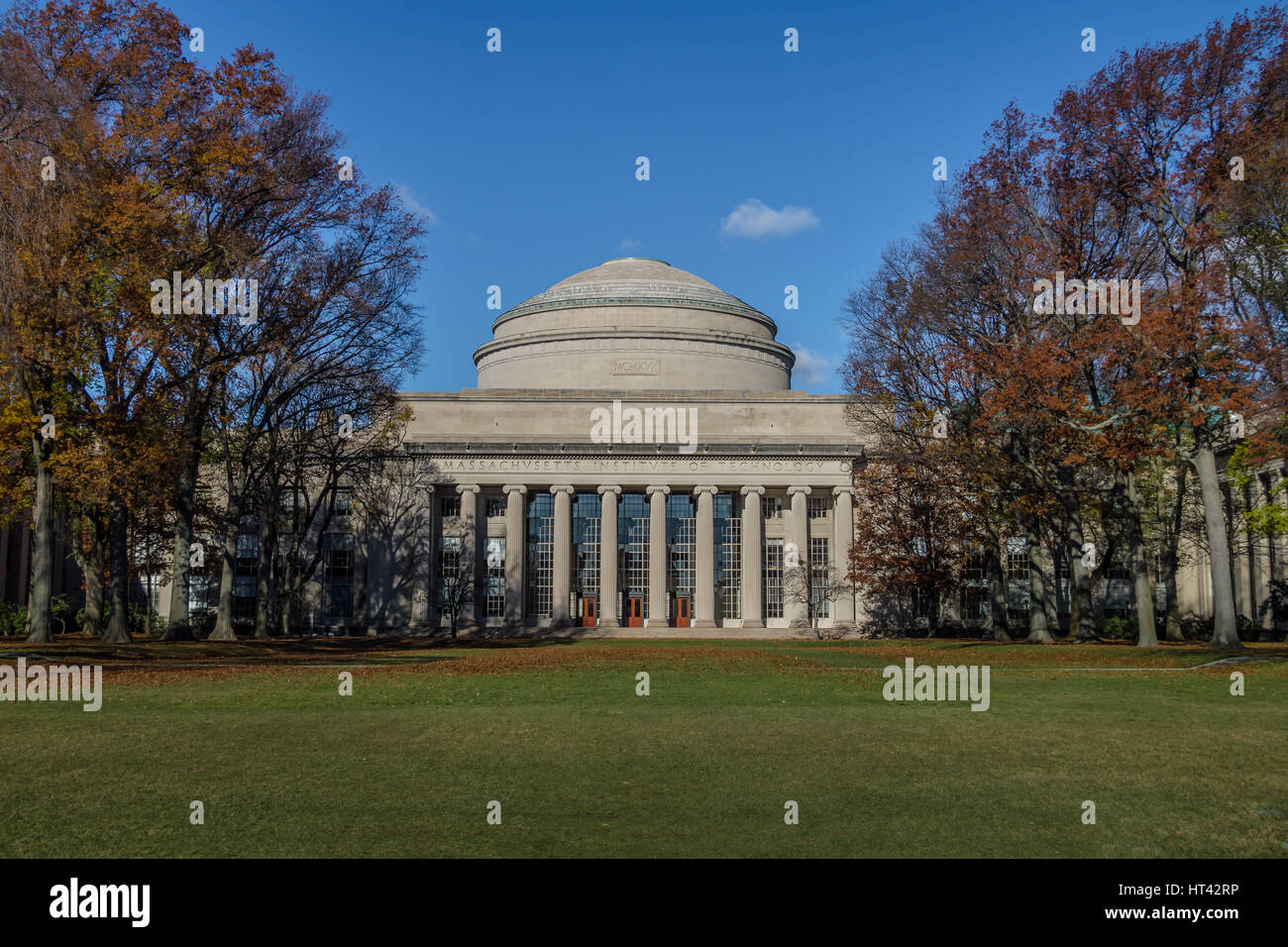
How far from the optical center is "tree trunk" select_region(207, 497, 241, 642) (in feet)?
147

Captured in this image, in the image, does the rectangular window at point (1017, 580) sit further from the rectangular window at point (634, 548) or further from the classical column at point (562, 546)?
the classical column at point (562, 546)

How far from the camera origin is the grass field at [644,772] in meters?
9.20

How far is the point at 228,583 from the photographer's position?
46.2 metres

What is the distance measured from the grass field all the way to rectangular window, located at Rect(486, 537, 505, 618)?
5496cm

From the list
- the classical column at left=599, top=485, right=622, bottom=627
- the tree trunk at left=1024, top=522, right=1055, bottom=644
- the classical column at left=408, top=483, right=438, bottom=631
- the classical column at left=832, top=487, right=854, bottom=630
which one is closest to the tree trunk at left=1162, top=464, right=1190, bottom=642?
the tree trunk at left=1024, top=522, right=1055, bottom=644

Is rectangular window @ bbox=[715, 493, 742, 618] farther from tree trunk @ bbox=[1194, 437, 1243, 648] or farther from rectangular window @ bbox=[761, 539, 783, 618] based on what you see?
tree trunk @ bbox=[1194, 437, 1243, 648]

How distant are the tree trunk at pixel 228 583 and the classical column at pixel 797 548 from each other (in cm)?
4056

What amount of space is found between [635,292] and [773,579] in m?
27.0

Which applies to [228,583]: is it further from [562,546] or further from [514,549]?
[562,546]

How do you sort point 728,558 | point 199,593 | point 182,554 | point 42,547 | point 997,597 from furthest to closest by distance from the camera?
point 728,558 → point 199,593 → point 997,597 → point 182,554 → point 42,547

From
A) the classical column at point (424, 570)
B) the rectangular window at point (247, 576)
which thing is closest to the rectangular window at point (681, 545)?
the classical column at point (424, 570)

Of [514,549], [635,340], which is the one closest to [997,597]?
[514,549]

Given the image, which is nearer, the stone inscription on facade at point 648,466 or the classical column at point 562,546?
the classical column at point 562,546
